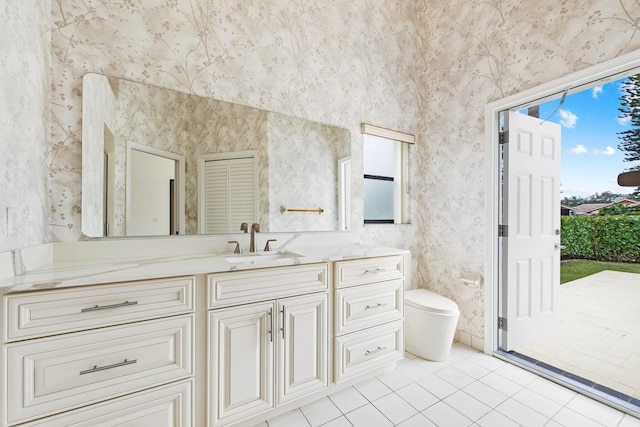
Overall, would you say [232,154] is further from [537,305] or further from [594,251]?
[594,251]

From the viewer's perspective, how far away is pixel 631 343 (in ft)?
7.43

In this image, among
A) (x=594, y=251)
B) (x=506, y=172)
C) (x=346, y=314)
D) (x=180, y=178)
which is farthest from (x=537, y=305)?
(x=180, y=178)

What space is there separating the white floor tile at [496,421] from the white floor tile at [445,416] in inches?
2.7

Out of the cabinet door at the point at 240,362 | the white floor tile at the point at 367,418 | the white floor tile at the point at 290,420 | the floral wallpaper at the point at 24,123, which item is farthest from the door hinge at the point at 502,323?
the floral wallpaper at the point at 24,123

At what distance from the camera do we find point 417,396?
1.65 m

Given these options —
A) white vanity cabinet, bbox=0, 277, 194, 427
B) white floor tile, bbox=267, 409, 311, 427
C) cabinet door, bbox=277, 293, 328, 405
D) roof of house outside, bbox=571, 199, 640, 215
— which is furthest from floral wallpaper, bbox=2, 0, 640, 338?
white floor tile, bbox=267, 409, 311, 427

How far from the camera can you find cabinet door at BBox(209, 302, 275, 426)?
1226 mm

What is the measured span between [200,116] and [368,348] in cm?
187

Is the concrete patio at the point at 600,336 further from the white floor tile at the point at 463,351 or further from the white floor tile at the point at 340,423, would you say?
the white floor tile at the point at 340,423

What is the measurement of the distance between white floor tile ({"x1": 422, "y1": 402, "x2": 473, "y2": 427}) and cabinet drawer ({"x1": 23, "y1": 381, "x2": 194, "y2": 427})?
1.26m

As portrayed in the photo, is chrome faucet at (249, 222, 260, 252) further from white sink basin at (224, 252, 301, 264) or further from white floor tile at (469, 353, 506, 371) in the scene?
white floor tile at (469, 353, 506, 371)

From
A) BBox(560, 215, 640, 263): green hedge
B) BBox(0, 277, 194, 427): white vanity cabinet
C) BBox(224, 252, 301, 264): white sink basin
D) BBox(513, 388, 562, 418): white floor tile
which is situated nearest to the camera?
BBox(0, 277, 194, 427): white vanity cabinet

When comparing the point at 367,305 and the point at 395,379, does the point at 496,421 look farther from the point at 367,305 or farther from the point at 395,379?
the point at 367,305

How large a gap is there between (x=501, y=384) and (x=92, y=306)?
237cm
